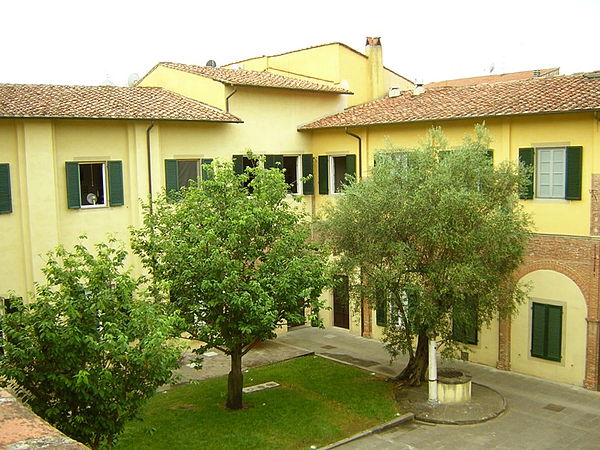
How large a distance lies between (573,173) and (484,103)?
3804 millimetres

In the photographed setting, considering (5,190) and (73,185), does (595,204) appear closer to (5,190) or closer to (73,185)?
(73,185)

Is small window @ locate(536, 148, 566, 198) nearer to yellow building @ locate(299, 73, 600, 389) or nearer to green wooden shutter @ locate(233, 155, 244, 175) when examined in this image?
yellow building @ locate(299, 73, 600, 389)

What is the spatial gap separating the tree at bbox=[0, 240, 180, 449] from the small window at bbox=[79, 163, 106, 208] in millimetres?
10336

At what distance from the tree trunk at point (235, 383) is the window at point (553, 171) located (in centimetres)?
877

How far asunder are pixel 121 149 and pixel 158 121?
1498 millimetres

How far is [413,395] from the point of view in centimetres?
1742

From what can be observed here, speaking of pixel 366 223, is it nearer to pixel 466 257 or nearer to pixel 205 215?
pixel 466 257

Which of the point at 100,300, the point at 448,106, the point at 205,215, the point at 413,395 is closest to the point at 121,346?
the point at 100,300

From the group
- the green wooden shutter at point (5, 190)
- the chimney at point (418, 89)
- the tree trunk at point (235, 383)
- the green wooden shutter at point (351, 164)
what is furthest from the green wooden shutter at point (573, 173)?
the green wooden shutter at point (5, 190)

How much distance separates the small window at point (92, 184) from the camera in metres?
20.0

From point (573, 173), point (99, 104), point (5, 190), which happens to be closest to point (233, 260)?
point (5, 190)

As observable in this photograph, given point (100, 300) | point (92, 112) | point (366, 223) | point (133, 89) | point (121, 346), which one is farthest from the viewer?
point (133, 89)

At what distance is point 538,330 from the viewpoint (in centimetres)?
1878

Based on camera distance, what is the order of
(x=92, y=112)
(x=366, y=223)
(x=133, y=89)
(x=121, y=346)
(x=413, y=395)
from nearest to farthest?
Answer: (x=121, y=346), (x=366, y=223), (x=413, y=395), (x=92, y=112), (x=133, y=89)
